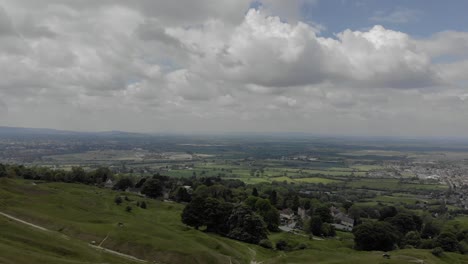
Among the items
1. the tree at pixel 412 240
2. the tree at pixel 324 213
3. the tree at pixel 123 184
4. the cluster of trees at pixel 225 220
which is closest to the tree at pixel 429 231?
the tree at pixel 412 240

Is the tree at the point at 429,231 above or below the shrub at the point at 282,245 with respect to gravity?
below

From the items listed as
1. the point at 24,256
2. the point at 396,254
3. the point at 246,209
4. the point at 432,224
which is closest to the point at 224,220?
the point at 246,209

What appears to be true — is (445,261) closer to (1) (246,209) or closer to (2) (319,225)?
(2) (319,225)

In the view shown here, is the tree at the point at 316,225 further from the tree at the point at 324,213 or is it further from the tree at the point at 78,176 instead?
the tree at the point at 78,176

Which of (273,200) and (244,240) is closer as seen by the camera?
(244,240)

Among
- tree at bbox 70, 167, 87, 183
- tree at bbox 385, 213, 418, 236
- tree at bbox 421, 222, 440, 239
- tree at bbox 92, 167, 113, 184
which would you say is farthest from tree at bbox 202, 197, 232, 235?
tree at bbox 92, 167, 113, 184

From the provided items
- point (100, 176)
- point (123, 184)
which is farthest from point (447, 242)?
point (100, 176)

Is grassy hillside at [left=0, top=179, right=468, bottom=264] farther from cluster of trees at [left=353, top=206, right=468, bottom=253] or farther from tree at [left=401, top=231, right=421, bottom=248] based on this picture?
tree at [left=401, top=231, right=421, bottom=248]
